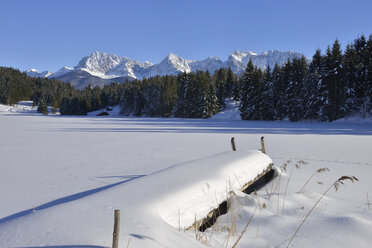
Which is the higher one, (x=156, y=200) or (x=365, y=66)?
(x=365, y=66)

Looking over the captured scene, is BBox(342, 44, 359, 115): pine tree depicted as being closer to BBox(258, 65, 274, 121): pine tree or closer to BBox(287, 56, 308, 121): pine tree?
BBox(287, 56, 308, 121): pine tree

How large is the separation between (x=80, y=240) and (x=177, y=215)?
1143mm

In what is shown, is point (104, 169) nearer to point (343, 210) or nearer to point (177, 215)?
point (177, 215)

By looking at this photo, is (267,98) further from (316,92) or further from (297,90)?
(316,92)

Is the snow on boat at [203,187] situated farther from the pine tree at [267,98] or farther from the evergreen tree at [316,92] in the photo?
the pine tree at [267,98]

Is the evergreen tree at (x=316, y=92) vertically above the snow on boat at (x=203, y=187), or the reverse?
the evergreen tree at (x=316, y=92)

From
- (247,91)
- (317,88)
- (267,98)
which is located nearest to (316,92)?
(317,88)

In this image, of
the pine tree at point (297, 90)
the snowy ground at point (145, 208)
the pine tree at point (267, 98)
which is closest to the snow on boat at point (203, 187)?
the snowy ground at point (145, 208)

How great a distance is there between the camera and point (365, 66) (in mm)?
27391

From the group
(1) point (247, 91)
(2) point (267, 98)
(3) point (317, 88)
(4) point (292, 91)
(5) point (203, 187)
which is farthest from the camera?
(1) point (247, 91)

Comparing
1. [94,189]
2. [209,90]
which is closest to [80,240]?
[94,189]

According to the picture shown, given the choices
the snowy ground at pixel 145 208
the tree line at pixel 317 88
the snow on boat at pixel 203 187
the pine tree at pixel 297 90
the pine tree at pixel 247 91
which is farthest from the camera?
the pine tree at pixel 247 91

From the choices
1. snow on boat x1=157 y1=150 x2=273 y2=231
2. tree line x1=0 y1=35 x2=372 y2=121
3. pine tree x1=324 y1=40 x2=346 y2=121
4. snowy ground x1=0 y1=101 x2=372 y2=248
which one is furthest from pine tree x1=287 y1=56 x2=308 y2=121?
snow on boat x1=157 y1=150 x2=273 y2=231

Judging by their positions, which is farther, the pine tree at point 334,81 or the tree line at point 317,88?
the pine tree at point 334,81
